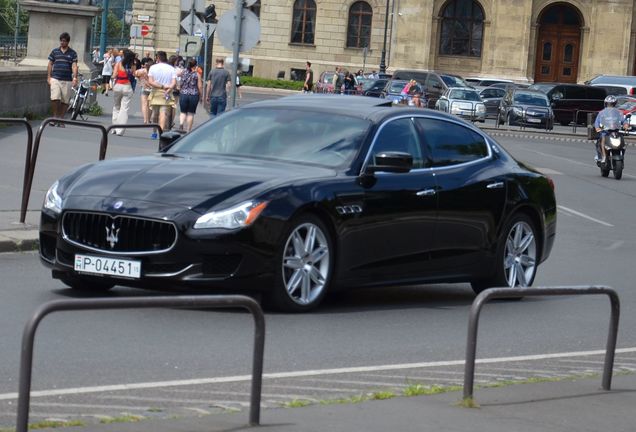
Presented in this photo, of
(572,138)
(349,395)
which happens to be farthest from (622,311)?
(572,138)

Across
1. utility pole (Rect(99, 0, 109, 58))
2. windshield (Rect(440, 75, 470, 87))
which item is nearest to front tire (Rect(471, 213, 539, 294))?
windshield (Rect(440, 75, 470, 87))

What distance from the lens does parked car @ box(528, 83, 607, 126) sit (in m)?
60.4

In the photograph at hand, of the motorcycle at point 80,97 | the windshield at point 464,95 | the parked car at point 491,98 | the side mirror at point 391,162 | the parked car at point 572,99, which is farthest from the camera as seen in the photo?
the parked car at point 491,98

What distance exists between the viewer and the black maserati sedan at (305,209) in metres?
9.91

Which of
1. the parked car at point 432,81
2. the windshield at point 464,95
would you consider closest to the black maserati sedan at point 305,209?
the windshield at point 464,95

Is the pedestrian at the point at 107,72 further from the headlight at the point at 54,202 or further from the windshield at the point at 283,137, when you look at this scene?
the headlight at the point at 54,202

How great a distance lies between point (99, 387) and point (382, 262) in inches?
157

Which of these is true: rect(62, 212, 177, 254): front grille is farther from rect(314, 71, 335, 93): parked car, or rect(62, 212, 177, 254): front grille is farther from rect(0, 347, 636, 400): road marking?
rect(314, 71, 335, 93): parked car

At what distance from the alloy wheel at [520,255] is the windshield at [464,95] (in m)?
43.3

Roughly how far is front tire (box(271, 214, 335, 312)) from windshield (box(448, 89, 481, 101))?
1796 inches

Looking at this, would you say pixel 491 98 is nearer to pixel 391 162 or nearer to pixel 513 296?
pixel 391 162

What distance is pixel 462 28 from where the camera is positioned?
8506 centimetres

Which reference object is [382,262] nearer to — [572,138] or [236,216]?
[236,216]

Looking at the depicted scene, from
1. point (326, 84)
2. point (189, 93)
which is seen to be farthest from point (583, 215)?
point (326, 84)
